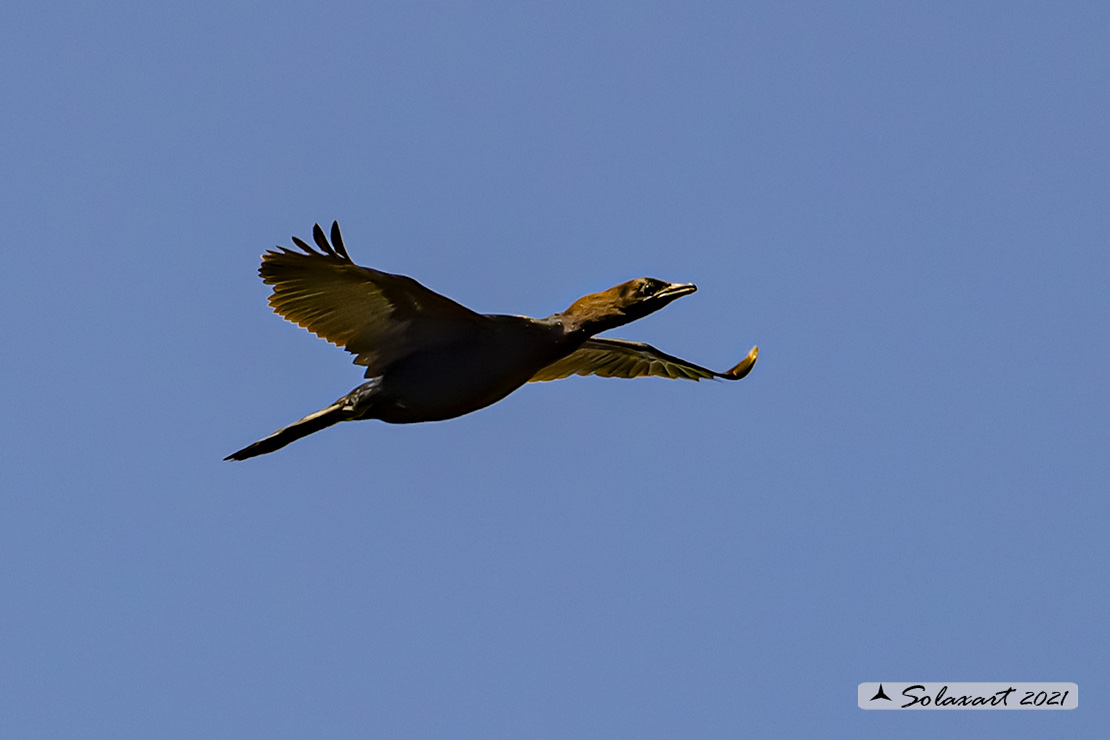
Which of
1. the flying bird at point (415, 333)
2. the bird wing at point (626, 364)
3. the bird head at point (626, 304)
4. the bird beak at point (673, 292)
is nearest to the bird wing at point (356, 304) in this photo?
the flying bird at point (415, 333)

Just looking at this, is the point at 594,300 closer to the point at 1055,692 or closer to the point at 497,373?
the point at 497,373

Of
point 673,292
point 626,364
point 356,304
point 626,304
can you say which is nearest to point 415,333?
point 356,304

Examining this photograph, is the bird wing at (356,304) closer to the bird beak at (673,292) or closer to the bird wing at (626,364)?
the bird beak at (673,292)

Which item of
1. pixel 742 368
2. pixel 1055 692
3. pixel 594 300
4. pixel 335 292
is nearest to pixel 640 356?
pixel 742 368

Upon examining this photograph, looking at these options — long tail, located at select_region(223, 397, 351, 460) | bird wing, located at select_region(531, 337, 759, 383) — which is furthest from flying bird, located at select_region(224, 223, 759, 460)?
bird wing, located at select_region(531, 337, 759, 383)

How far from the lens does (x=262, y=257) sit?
57.5 ft

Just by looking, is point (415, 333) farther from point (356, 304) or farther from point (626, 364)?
point (626, 364)

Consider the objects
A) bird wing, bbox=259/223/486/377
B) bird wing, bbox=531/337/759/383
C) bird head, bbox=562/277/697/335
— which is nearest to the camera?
bird wing, bbox=259/223/486/377

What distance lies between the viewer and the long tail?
1756 centimetres

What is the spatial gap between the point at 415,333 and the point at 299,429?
1445mm

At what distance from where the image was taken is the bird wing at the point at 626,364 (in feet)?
67.0

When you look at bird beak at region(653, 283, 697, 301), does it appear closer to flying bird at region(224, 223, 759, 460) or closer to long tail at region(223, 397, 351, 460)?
flying bird at region(224, 223, 759, 460)

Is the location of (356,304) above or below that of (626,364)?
below

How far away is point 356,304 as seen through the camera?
58.1 ft
